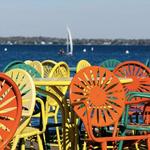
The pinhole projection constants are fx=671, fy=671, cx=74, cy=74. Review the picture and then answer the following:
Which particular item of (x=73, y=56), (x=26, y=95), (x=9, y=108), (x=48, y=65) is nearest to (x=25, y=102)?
(x=26, y=95)

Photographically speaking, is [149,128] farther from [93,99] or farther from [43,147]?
[43,147]

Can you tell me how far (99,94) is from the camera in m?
5.43

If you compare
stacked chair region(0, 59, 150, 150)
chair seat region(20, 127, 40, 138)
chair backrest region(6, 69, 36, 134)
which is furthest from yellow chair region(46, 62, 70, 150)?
chair backrest region(6, 69, 36, 134)

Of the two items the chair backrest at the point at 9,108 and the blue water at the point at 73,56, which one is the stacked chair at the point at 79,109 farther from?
the blue water at the point at 73,56

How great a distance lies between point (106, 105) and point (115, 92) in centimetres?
14

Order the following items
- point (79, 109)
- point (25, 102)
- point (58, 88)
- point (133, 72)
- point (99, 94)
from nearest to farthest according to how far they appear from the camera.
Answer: point (25, 102) < point (79, 109) < point (99, 94) < point (58, 88) < point (133, 72)

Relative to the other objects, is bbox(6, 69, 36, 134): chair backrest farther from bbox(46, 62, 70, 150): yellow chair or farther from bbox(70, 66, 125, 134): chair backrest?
bbox(46, 62, 70, 150): yellow chair

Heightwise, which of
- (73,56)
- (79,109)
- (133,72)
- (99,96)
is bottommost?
(79,109)

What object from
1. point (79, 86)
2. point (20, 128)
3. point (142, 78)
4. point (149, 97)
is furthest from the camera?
point (142, 78)

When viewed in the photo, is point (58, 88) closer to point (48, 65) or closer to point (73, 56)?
point (48, 65)

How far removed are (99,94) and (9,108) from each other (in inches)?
46.6

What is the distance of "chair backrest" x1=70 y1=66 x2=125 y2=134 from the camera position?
5.38 meters

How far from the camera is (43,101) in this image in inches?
254

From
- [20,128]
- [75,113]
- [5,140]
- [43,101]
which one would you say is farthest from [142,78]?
[5,140]
